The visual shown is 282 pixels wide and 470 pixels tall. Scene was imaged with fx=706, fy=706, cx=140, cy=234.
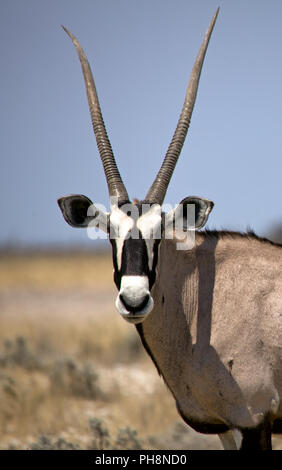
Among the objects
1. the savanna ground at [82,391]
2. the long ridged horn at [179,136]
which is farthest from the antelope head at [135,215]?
the savanna ground at [82,391]

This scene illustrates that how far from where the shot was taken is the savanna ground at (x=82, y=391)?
855 centimetres

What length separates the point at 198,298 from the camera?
5.93 meters

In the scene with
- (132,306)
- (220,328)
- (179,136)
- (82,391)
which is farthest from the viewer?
(82,391)

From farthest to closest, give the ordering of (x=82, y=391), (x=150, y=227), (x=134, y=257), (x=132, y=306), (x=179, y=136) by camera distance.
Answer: (x=82, y=391) → (x=179, y=136) → (x=150, y=227) → (x=134, y=257) → (x=132, y=306)

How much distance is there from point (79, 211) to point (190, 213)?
921mm

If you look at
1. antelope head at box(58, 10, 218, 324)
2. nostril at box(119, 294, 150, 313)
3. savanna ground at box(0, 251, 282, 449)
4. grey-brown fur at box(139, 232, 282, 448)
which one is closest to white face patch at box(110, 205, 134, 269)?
antelope head at box(58, 10, 218, 324)

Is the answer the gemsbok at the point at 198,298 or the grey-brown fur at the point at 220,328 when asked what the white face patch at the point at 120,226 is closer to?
the gemsbok at the point at 198,298

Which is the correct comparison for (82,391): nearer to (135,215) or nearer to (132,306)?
(135,215)

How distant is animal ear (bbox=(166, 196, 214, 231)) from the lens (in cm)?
570

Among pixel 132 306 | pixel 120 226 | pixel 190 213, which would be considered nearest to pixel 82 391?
pixel 190 213

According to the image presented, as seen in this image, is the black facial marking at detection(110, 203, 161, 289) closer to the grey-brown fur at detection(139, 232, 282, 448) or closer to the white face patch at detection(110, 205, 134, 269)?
the white face patch at detection(110, 205, 134, 269)

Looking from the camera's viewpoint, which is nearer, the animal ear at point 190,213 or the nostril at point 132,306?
the nostril at point 132,306

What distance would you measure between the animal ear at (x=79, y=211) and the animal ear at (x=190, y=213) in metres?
0.58
